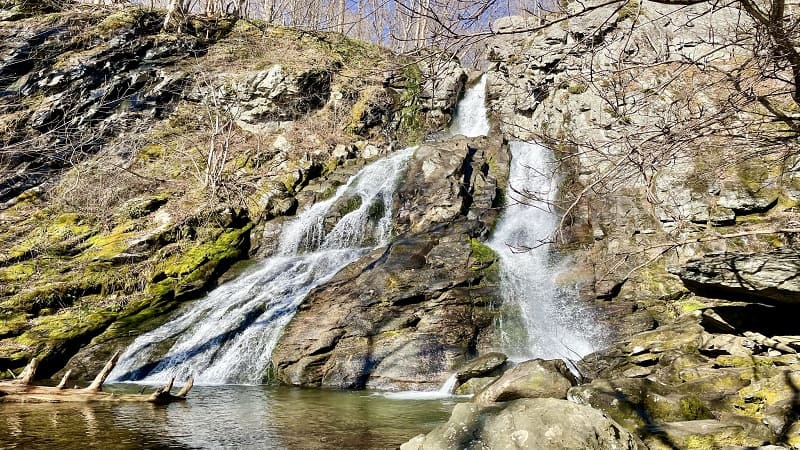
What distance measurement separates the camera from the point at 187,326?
1257 centimetres

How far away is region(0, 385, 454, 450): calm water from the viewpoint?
5.73 meters

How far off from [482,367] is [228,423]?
188 inches

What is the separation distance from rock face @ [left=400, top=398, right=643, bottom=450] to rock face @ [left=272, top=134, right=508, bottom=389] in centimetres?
571

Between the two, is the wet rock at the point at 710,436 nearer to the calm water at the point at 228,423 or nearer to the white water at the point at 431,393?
the calm water at the point at 228,423

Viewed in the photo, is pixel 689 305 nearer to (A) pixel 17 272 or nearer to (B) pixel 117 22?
(A) pixel 17 272

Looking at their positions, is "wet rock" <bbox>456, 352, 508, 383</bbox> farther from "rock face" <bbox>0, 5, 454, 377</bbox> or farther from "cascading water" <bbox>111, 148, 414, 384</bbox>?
"rock face" <bbox>0, 5, 454, 377</bbox>

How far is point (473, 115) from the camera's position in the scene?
79.3 feet

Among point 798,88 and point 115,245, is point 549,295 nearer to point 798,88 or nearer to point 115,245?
point 798,88

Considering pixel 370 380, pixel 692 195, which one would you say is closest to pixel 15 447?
pixel 370 380

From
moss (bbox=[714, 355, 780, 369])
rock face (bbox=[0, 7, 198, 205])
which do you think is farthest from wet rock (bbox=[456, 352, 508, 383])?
rock face (bbox=[0, 7, 198, 205])

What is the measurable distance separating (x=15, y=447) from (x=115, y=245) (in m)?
10.3

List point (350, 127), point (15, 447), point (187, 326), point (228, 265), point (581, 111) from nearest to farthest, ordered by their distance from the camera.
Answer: point (15, 447)
point (187, 326)
point (228, 265)
point (581, 111)
point (350, 127)

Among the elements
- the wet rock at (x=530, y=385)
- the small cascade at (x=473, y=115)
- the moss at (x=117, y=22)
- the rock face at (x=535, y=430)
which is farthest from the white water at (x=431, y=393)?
the moss at (x=117, y=22)

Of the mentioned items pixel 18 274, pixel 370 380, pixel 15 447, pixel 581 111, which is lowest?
pixel 370 380
